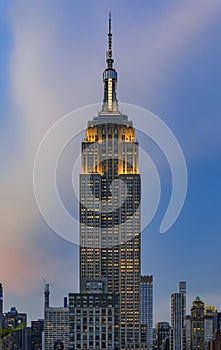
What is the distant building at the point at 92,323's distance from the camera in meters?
23.8

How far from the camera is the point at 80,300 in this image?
2498cm

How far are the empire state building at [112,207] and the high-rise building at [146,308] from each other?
0.30 m

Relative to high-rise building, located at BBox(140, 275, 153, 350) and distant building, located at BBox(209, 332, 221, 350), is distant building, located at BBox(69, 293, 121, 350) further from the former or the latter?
distant building, located at BBox(209, 332, 221, 350)

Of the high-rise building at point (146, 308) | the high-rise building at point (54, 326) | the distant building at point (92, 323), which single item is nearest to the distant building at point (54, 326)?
the high-rise building at point (54, 326)

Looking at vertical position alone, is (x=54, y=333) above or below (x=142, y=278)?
below

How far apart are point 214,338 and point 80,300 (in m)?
10.2

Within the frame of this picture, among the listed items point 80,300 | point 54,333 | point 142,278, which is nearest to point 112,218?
point 142,278

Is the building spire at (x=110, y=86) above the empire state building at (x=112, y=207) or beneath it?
above

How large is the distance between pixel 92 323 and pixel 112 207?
9.49 meters

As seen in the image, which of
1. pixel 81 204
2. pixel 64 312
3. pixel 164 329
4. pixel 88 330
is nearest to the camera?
pixel 88 330

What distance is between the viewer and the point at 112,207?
32969 millimetres

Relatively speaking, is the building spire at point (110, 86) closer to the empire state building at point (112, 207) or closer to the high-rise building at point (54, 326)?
the empire state building at point (112, 207)

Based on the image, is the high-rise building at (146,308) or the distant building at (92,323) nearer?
the distant building at (92,323)

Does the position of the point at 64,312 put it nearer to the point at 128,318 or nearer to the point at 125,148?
the point at 128,318
